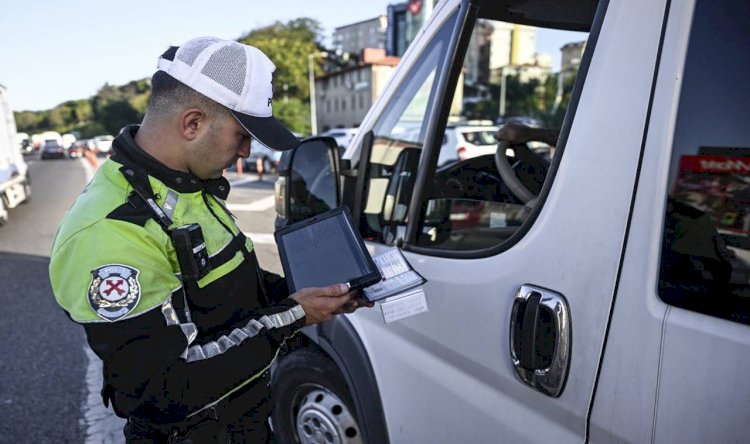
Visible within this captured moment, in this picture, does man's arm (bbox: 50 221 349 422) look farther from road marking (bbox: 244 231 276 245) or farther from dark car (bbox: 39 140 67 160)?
dark car (bbox: 39 140 67 160)

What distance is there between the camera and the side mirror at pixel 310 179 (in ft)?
7.20

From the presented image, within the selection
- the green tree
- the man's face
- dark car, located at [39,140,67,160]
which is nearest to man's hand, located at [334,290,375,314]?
the man's face

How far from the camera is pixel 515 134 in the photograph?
2521mm

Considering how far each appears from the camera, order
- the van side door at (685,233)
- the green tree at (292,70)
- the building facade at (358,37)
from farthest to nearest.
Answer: the building facade at (358,37)
the green tree at (292,70)
the van side door at (685,233)

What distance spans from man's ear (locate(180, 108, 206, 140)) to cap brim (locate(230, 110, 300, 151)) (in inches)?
3.3

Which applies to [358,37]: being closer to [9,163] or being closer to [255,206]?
[255,206]

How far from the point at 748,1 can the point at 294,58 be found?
6036cm

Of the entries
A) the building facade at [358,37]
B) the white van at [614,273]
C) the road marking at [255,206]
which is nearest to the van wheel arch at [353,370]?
the white van at [614,273]

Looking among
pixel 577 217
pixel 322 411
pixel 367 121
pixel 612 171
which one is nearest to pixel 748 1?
pixel 612 171

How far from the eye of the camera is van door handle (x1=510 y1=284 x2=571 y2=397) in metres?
1.25

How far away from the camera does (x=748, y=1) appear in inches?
41.8

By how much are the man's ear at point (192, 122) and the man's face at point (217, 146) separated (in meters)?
0.02

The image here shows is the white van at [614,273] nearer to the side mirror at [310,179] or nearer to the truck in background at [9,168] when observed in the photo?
the side mirror at [310,179]

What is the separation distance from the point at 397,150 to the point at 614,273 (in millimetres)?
1278
